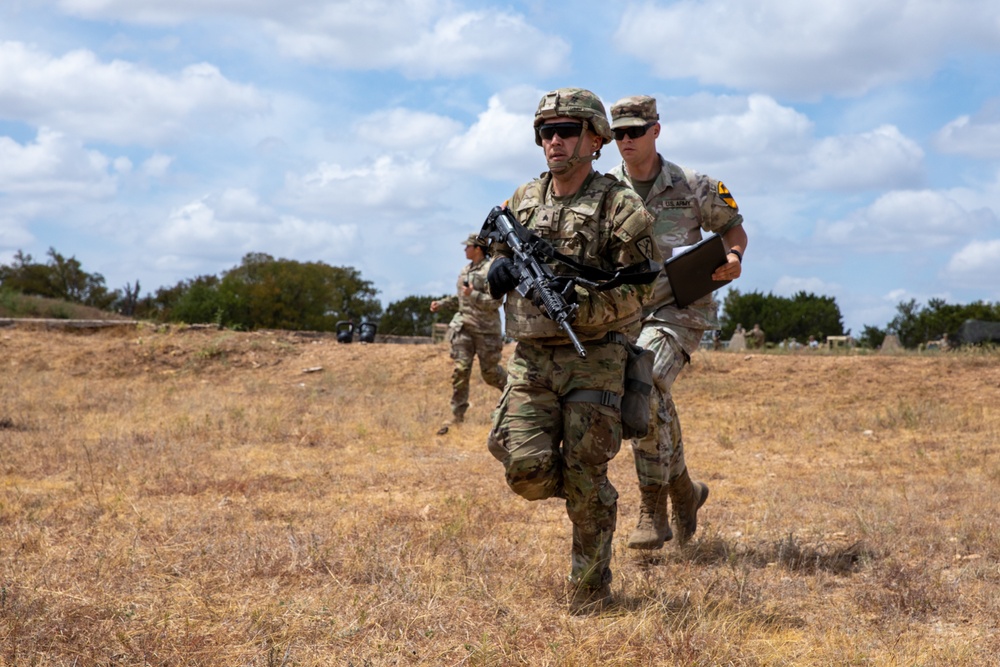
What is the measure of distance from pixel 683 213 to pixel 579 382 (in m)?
1.64

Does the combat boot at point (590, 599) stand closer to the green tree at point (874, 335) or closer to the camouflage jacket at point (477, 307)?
the camouflage jacket at point (477, 307)

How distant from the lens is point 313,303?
32.2m

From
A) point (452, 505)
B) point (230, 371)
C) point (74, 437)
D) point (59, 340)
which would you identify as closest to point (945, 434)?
point (452, 505)

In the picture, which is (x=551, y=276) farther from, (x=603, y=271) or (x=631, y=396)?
(x=631, y=396)

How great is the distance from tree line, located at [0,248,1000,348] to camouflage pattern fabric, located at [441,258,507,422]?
726 inches

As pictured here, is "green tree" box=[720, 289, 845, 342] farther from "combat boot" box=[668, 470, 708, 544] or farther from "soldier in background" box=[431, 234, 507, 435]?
"combat boot" box=[668, 470, 708, 544]

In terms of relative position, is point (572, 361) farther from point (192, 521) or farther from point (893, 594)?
point (192, 521)

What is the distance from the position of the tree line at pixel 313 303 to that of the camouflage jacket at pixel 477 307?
60.5ft

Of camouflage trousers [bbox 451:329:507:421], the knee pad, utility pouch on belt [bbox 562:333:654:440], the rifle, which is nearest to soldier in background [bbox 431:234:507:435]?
camouflage trousers [bbox 451:329:507:421]

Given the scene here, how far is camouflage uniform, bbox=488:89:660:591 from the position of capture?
4.16 m

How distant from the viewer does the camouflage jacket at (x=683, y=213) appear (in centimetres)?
540

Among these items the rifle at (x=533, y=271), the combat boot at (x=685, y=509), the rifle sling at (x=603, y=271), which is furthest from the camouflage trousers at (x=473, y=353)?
the rifle sling at (x=603, y=271)

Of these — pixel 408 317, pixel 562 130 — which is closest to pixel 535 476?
pixel 562 130

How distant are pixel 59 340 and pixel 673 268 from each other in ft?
53.8
